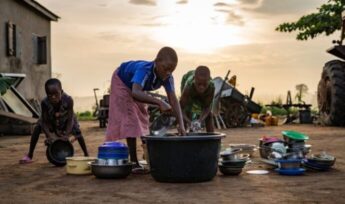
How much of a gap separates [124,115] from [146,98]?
0.76 meters

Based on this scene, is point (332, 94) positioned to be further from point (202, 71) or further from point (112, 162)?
point (112, 162)

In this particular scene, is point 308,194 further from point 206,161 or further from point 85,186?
point 85,186

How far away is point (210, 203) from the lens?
4133 millimetres

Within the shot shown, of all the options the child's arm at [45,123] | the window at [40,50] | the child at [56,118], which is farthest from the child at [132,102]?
the window at [40,50]

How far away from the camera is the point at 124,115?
592 cm

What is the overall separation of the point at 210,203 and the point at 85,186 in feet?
4.50

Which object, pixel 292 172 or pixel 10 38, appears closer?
pixel 292 172

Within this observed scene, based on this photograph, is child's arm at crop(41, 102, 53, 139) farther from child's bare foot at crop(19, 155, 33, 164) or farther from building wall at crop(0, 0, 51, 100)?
building wall at crop(0, 0, 51, 100)

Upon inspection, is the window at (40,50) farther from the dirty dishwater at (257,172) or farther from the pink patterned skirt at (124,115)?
the dirty dishwater at (257,172)

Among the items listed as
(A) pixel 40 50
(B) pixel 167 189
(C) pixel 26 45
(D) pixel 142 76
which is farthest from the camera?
(A) pixel 40 50

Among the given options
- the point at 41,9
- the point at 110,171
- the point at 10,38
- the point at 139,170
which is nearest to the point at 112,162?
the point at 110,171

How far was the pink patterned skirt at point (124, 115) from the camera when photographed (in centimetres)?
588

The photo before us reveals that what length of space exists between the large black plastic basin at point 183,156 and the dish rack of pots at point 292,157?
2.75ft

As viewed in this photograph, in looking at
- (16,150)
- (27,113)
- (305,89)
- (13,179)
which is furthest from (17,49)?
(13,179)
